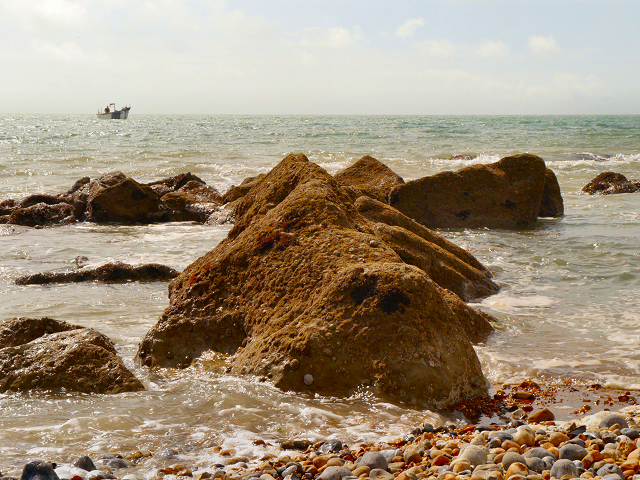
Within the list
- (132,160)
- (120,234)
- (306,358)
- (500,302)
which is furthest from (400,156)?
(306,358)

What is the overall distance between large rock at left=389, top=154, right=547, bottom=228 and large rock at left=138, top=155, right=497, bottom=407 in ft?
18.5

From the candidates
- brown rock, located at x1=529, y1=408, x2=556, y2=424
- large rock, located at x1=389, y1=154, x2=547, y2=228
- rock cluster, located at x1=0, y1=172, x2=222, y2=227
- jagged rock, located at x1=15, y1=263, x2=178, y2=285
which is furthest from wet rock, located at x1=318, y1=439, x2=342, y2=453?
rock cluster, located at x1=0, y1=172, x2=222, y2=227

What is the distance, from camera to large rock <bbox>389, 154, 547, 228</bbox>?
1120cm

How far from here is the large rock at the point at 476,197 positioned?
36.8ft

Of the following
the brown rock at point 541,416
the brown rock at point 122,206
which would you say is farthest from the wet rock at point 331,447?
the brown rock at point 122,206

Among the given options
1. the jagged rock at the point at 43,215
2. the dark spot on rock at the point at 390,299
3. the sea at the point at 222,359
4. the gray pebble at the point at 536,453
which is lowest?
the sea at the point at 222,359

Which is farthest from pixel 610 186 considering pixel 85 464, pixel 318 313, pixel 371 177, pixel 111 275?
pixel 85 464

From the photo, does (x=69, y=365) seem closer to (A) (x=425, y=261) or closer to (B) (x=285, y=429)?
(B) (x=285, y=429)

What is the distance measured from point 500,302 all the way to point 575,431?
3.49 meters

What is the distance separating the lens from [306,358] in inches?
153

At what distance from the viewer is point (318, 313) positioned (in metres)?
4.05

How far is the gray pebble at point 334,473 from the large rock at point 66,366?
6.31 ft

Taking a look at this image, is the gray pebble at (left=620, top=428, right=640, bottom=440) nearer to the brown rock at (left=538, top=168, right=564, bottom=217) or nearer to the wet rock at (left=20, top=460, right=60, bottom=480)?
the wet rock at (left=20, top=460, right=60, bottom=480)

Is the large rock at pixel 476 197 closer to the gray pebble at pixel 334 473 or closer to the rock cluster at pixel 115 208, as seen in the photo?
the rock cluster at pixel 115 208
